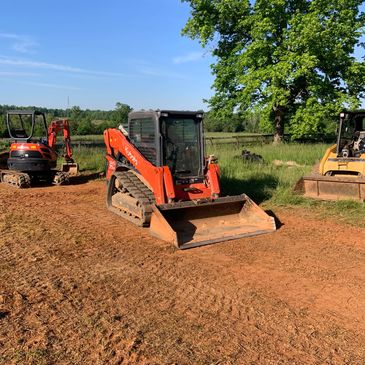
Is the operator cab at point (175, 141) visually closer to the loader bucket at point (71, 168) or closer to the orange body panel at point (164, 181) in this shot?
the orange body panel at point (164, 181)

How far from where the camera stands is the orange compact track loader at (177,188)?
7.29 m

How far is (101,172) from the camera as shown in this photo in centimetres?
1608

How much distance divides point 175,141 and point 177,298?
3989 millimetres

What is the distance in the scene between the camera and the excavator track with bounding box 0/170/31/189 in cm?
1262

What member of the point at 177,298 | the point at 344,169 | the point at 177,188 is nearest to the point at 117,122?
the point at 344,169

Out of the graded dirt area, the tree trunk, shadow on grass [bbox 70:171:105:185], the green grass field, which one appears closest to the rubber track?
the graded dirt area

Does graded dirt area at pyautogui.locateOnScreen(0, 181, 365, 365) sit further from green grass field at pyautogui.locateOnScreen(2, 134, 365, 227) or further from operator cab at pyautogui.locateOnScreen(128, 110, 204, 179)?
operator cab at pyautogui.locateOnScreen(128, 110, 204, 179)

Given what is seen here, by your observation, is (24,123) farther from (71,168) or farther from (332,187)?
(332,187)

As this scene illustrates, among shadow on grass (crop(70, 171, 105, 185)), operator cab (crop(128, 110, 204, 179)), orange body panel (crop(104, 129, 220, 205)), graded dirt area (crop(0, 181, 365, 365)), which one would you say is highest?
operator cab (crop(128, 110, 204, 179))

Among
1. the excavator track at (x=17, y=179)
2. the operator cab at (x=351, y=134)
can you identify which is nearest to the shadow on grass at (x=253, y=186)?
the operator cab at (x=351, y=134)

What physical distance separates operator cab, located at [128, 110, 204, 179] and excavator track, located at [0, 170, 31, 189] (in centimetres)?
564

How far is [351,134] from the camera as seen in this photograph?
11570 millimetres

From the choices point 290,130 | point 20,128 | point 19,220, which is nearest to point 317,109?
point 290,130

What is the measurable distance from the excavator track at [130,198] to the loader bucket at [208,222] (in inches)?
22.6
